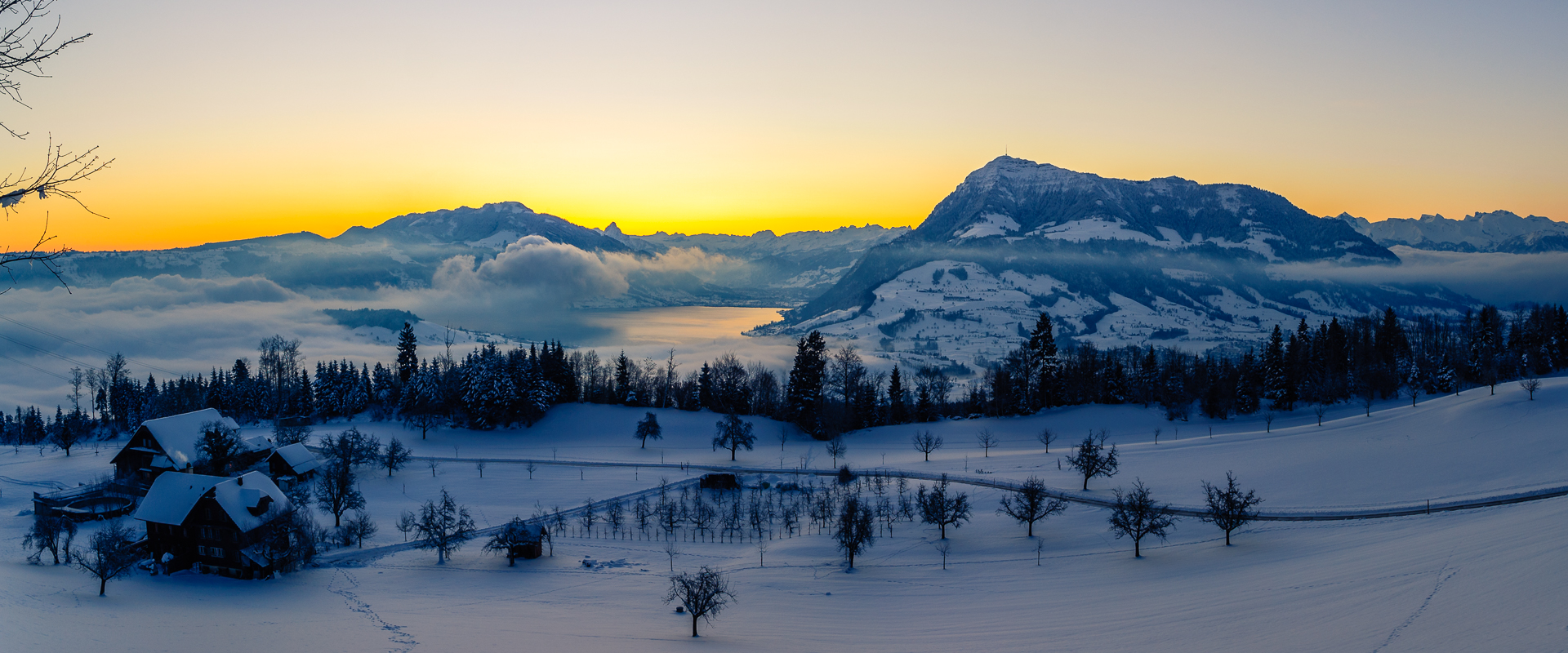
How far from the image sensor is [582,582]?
37500 mm

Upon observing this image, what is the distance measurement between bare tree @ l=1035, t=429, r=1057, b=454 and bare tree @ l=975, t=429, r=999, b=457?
445 cm

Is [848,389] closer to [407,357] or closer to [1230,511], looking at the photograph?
[1230,511]

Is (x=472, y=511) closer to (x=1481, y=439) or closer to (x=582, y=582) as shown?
(x=582, y=582)

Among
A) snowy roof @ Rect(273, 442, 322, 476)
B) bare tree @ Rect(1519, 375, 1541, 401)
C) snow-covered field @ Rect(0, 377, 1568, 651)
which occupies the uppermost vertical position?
bare tree @ Rect(1519, 375, 1541, 401)

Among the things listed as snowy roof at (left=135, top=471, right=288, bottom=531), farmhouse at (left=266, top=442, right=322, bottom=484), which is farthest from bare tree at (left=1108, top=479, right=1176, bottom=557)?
farmhouse at (left=266, top=442, right=322, bottom=484)

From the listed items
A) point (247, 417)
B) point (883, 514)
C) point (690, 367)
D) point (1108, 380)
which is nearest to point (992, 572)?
point (883, 514)

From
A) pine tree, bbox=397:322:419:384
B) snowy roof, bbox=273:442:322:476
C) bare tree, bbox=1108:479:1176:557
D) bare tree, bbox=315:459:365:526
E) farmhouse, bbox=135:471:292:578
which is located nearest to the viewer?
farmhouse, bbox=135:471:292:578

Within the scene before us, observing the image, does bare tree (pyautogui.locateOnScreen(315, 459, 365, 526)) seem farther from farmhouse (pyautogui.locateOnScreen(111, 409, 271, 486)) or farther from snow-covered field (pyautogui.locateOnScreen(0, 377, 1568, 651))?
farmhouse (pyautogui.locateOnScreen(111, 409, 271, 486))

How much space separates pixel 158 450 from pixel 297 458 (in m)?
9.07

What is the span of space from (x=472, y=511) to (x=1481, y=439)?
71.9 meters

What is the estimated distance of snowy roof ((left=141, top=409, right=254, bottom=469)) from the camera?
5619 centimetres

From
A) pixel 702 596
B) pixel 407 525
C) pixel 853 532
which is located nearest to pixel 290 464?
pixel 407 525

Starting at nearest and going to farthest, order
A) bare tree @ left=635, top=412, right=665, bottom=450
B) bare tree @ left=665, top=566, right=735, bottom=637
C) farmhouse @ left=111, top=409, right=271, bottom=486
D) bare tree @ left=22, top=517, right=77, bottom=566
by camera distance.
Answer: bare tree @ left=665, top=566, right=735, bottom=637, bare tree @ left=22, top=517, right=77, bottom=566, farmhouse @ left=111, top=409, right=271, bottom=486, bare tree @ left=635, top=412, right=665, bottom=450

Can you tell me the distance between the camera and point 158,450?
5631 centimetres
